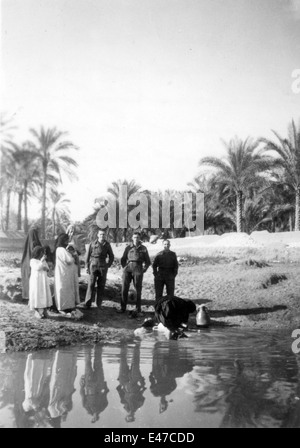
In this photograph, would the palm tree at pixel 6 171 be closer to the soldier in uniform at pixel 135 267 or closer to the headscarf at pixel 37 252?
the headscarf at pixel 37 252

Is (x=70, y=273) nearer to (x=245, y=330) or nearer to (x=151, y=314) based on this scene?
(x=151, y=314)

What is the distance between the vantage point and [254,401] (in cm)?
355

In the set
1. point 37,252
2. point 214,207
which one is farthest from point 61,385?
point 214,207

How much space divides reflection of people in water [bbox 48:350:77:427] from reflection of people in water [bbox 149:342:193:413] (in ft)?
2.48

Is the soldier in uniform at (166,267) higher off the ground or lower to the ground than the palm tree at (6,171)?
lower

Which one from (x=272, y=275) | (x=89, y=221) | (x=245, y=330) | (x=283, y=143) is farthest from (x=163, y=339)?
(x=89, y=221)

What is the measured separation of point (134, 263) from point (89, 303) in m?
1.16

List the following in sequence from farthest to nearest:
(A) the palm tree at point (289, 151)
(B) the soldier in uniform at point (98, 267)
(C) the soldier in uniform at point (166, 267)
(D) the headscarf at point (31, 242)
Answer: (A) the palm tree at point (289, 151) → (C) the soldier in uniform at point (166, 267) → (B) the soldier in uniform at point (98, 267) → (D) the headscarf at point (31, 242)

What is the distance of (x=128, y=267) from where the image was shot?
27.7ft

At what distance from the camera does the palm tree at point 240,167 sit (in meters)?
18.9

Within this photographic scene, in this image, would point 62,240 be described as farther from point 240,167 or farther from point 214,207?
point 214,207

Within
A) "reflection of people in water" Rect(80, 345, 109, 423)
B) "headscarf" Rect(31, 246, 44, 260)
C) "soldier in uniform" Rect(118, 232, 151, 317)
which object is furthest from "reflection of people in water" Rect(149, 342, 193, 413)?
"headscarf" Rect(31, 246, 44, 260)

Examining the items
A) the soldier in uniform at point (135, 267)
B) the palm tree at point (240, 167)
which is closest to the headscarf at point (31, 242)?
the soldier in uniform at point (135, 267)

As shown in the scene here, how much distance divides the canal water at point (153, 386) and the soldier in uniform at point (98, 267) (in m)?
Result: 2.21
